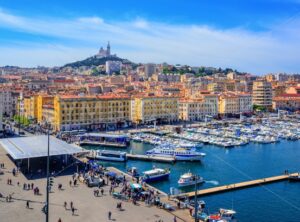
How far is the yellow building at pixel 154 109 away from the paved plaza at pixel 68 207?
2815cm

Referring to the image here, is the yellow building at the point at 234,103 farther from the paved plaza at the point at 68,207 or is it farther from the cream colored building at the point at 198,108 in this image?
the paved plaza at the point at 68,207

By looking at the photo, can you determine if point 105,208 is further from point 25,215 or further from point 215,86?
point 215,86

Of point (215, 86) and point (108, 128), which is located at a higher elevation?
point (215, 86)

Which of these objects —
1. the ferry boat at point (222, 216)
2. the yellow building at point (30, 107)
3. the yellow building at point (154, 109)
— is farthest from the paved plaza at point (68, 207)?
the yellow building at point (30, 107)

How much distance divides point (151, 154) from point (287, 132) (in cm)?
1905

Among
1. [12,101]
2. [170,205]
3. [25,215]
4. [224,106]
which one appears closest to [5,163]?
[25,215]

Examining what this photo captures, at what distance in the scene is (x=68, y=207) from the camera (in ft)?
53.6

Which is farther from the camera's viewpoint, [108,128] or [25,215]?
[108,128]

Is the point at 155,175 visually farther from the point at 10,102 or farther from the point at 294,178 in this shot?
the point at 10,102

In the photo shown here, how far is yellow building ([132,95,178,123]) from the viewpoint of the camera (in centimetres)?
4766

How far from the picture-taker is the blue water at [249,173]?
63.1 ft

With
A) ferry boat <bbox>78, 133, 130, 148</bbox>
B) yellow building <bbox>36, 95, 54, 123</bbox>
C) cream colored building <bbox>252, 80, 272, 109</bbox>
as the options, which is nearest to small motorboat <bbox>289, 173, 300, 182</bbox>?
ferry boat <bbox>78, 133, 130, 148</bbox>

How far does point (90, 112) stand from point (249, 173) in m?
21.4

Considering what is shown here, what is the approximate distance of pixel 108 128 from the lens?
44.4 m
